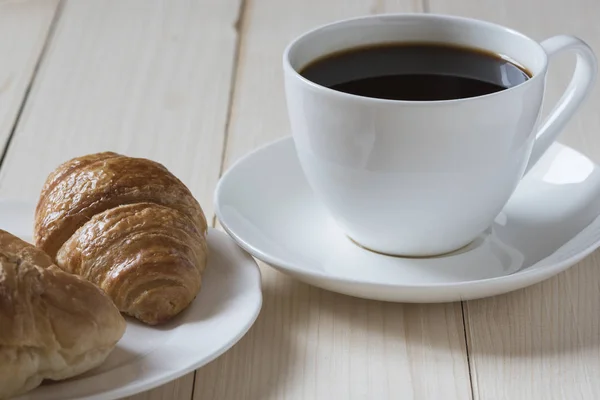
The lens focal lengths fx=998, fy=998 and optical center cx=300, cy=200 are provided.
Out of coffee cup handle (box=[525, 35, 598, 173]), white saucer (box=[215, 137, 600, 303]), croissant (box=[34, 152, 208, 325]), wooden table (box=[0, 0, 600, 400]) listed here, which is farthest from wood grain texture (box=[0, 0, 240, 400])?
coffee cup handle (box=[525, 35, 598, 173])

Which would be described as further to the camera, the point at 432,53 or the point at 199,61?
the point at 199,61

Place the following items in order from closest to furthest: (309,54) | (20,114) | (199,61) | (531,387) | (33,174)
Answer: (531,387) < (309,54) < (33,174) < (20,114) < (199,61)

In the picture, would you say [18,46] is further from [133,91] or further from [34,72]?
[133,91]

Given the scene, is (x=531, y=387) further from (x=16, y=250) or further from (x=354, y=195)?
(x=16, y=250)

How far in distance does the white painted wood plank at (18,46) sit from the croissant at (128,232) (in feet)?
1.55

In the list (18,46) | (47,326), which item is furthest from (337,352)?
(18,46)

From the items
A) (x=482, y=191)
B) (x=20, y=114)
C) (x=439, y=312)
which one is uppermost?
(x=482, y=191)

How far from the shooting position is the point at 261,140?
1.52m

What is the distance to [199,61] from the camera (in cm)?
180

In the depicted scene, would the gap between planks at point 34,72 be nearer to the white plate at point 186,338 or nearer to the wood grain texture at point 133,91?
the wood grain texture at point 133,91

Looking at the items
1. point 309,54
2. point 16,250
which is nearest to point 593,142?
point 309,54

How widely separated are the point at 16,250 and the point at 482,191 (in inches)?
19.2

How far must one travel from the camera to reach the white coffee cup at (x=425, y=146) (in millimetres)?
1020

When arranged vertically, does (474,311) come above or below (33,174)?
above
